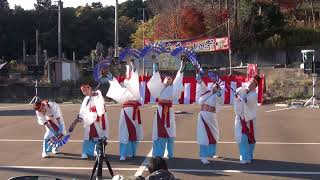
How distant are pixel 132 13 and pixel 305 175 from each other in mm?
78680

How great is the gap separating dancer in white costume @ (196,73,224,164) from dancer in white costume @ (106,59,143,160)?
137 centimetres

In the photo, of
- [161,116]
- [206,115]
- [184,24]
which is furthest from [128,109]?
[184,24]

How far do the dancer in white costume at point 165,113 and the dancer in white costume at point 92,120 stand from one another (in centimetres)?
114

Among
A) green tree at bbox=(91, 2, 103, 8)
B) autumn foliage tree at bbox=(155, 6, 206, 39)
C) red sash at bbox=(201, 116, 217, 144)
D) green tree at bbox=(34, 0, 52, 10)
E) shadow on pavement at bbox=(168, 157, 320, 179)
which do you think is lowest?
shadow on pavement at bbox=(168, 157, 320, 179)

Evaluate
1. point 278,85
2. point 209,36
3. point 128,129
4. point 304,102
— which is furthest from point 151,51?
point 209,36

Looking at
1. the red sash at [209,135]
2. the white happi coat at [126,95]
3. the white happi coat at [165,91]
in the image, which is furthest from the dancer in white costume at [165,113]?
the red sash at [209,135]

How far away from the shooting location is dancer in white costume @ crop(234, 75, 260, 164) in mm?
11719

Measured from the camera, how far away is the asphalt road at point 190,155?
10841 mm

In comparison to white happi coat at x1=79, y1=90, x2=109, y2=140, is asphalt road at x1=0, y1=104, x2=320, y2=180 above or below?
below

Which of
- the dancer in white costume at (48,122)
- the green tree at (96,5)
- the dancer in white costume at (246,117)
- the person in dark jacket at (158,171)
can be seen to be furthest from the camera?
the green tree at (96,5)

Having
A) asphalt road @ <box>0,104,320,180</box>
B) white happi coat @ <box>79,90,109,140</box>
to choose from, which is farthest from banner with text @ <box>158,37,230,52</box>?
white happi coat @ <box>79,90,109,140</box>

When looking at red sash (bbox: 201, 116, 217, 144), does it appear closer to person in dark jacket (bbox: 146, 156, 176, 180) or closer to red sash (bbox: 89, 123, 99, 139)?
red sash (bbox: 89, 123, 99, 139)

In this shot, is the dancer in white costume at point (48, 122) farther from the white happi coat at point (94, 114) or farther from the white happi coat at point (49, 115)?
the white happi coat at point (94, 114)

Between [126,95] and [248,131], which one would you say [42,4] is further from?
[248,131]
